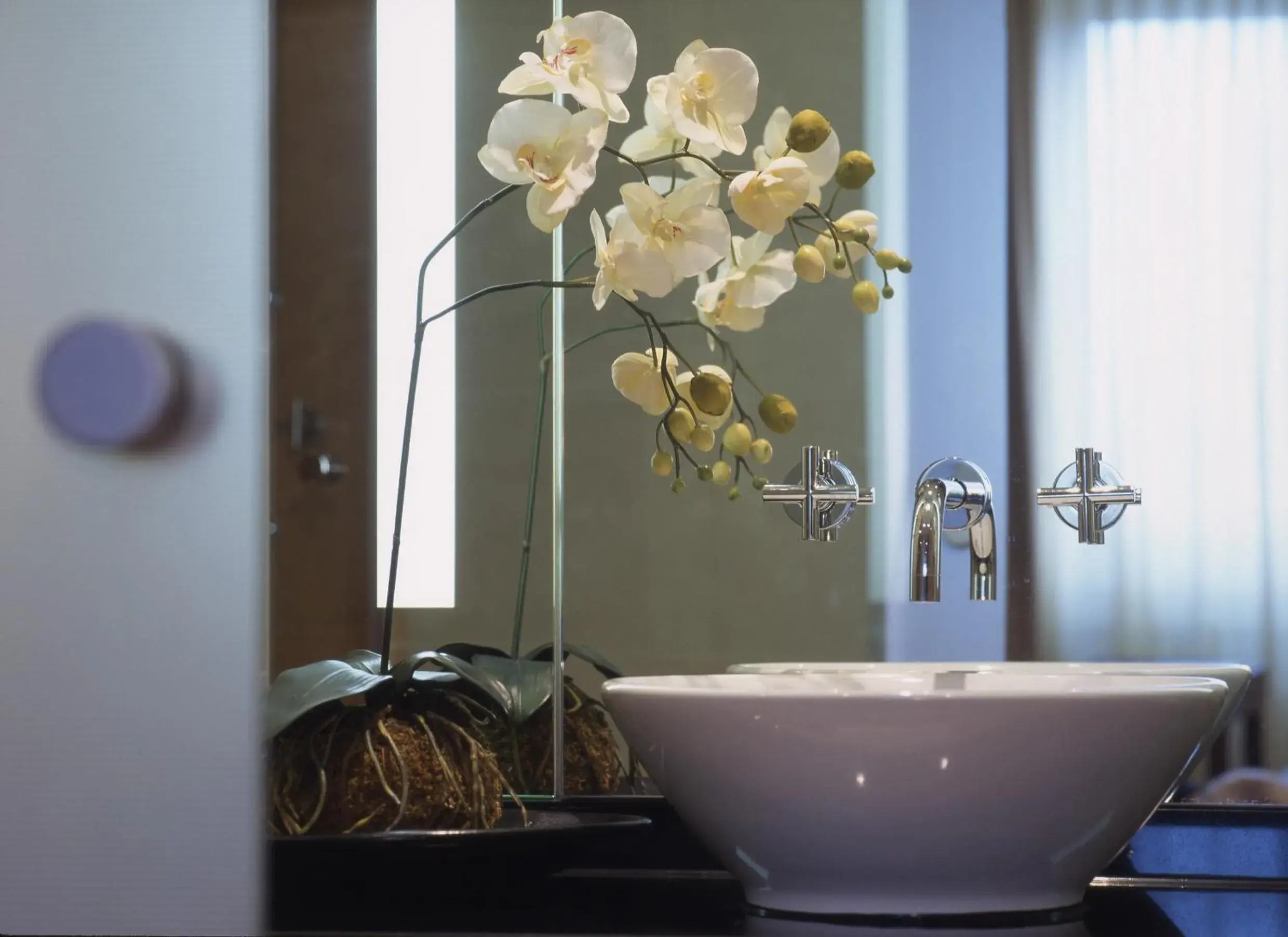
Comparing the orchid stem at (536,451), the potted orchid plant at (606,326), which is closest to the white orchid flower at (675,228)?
the potted orchid plant at (606,326)

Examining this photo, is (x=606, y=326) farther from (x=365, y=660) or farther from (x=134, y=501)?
(x=134, y=501)

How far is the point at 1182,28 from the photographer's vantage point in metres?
1.07

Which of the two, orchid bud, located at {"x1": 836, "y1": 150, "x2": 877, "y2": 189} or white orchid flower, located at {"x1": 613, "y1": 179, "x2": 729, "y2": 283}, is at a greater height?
orchid bud, located at {"x1": 836, "y1": 150, "x2": 877, "y2": 189}

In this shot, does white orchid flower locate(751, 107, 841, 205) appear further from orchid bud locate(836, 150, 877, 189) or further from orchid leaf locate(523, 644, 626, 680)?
orchid leaf locate(523, 644, 626, 680)

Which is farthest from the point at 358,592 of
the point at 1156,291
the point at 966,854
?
the point at 1156,291

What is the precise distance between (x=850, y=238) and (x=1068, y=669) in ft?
1.22

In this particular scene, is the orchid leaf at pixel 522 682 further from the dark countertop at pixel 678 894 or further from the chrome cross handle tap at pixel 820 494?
the chrome cross handle tap at pixel 820 494

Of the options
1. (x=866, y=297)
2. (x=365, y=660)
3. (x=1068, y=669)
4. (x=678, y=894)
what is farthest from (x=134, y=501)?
(x=1068, y=669)

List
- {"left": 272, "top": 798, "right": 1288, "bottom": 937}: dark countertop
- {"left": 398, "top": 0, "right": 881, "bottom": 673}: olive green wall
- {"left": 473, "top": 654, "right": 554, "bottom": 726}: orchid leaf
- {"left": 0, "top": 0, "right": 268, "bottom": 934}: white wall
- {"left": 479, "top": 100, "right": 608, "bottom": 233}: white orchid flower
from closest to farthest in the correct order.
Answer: {"left": 0, "top": 0, "right": 268, "bottom": 934}: white wall, {"left": 272, "top": 798, "right": 1288, "bottom": 937}: dark countertop, {"left": 479, "top": 100, "right": 608, "bottom": 233}: white orchid flower, {"left": 473, "top": 654, "right": 554, "bottom": 726}: orchid leaf, {"left": 398, "top": 0, "right": 881, "bottom": 673}: olive green wall

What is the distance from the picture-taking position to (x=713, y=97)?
875 mm

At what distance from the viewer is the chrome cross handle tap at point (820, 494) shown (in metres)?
1.05

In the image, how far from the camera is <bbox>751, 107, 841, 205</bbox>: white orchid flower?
0.98 metres

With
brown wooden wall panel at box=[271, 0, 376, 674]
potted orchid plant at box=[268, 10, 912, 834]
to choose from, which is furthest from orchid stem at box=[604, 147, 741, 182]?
brown wooden wall panel at box=[271, 0, 376, 674]

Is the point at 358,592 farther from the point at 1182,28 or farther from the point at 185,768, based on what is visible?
the point at 1182,28
